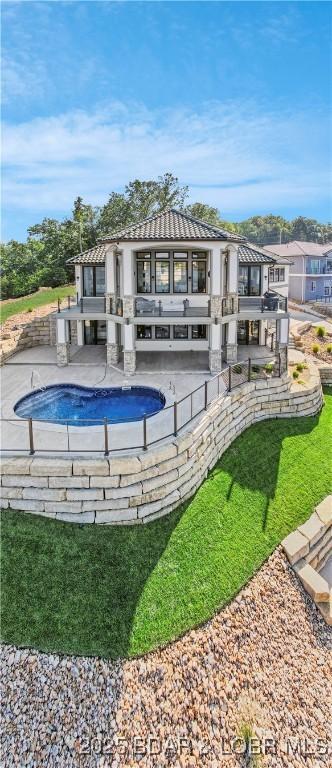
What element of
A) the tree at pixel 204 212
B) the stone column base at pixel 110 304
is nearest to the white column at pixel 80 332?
the stone column base at pixel 110 304

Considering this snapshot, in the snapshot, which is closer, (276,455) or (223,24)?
(276,455)

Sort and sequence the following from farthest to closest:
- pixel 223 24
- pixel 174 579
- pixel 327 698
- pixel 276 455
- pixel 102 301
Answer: pixel 102 301
pixel 223 24
pixel 276 455
pixel 174 579
pixel 327 698

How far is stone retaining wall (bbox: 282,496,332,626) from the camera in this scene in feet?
32.3

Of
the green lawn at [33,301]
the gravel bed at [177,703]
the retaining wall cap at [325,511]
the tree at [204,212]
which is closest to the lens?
the gravel bed at [177,703]

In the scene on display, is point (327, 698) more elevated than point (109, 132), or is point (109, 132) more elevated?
point (109, 132)

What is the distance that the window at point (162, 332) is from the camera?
1970 centimetres

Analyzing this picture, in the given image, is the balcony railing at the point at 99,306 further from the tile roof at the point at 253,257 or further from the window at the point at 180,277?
the tile roof at the point at 253,257

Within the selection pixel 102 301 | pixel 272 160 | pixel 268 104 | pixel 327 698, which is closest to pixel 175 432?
pixel 327 698

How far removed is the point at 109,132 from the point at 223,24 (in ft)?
18.9

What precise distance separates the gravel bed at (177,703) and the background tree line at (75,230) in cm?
2906

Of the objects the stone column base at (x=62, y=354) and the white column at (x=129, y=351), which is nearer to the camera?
the white column at (x=129, y=351)

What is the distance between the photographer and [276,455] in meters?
13.8

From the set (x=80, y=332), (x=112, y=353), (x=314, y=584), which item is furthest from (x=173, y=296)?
(x=314, y=584)

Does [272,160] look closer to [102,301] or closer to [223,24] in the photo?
[223,24]
